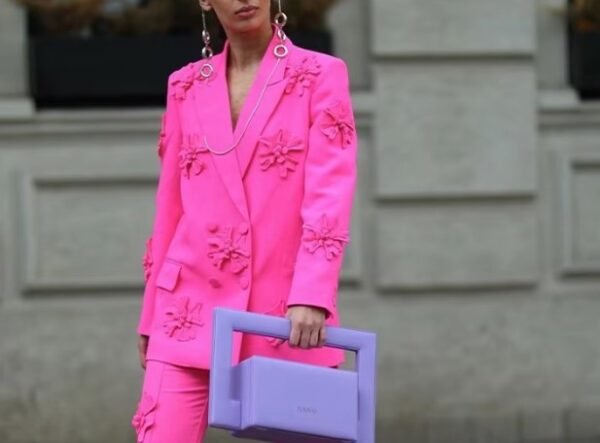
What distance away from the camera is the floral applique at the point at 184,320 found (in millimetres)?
4214

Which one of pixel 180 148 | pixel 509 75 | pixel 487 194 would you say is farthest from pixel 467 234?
pixel 180 148

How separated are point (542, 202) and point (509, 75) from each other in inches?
25.4

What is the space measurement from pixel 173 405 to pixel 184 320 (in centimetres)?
22

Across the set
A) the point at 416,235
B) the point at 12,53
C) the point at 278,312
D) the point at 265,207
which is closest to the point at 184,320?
the point at 278,312

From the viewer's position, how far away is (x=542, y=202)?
8.23 m

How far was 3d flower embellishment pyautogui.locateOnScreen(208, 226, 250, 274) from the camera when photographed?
4.17 metres

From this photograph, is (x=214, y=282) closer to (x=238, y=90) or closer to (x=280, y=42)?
(x=238, y=90)

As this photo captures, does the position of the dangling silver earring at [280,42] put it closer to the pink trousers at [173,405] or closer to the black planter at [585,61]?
the pink trousers at [173,405]

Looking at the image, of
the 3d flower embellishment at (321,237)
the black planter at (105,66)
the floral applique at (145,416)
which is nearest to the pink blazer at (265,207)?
the 3d flower embellishment at (321,237)

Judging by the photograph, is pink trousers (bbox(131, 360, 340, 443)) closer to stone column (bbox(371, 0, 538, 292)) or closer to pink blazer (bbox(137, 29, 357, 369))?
pink blazer (bbox(137, 29, 357, 369))

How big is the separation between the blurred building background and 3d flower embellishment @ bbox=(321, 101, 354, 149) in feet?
12.5

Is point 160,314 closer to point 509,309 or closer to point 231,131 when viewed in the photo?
point 231,131

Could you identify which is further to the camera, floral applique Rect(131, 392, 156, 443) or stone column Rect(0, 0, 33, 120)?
stone column Rect(0, 0, 33, 120)

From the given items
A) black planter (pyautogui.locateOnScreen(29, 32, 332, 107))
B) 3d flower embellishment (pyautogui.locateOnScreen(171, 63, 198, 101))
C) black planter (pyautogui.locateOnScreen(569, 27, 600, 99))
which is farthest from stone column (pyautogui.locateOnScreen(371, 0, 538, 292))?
3d flower embellishment (pyautogui.locateOnScreen(171, 63, 198, 101))
